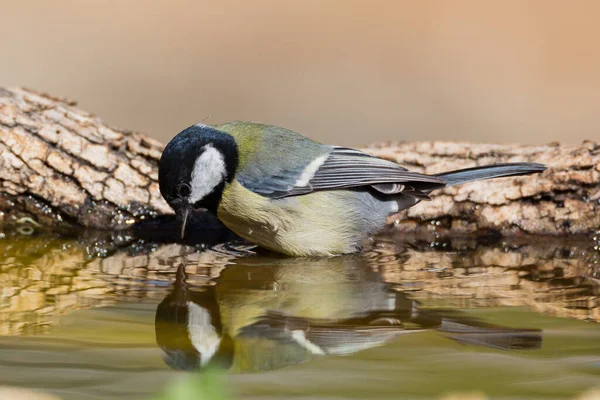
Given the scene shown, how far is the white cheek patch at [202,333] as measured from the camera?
267cm

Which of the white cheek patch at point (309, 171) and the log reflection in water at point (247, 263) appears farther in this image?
the white cheek patch at point (309, 171)

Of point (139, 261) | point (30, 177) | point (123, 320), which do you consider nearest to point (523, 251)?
point (139, 261)

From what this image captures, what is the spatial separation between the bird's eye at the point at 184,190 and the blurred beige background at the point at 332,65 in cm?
426

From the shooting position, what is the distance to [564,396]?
88.7 inches

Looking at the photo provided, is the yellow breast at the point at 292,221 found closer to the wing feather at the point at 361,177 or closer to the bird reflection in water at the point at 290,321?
the wing feather at the point at 361,177

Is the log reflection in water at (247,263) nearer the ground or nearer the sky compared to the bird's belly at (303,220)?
nearer the ground

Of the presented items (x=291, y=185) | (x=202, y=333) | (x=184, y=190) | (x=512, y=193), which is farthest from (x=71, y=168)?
(x=512, y=193)

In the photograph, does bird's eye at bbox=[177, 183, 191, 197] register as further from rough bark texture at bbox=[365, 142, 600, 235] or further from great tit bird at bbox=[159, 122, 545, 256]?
rough bark texture at bbox=[365, 142, 600, 235]

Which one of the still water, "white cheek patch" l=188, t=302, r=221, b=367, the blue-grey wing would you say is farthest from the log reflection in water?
the blue-grey wing

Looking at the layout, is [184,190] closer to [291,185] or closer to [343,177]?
[291,185]

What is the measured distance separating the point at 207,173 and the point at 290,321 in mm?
1226

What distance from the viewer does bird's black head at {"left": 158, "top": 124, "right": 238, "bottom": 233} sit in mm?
3889

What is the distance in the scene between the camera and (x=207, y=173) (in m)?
4.06

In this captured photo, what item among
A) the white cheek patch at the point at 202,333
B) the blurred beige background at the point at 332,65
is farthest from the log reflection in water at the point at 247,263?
the blurred beige background at the point at 332,65
